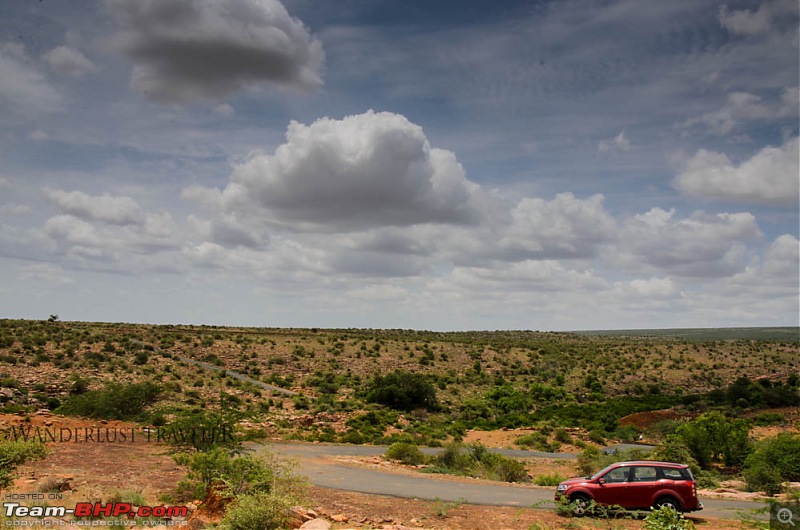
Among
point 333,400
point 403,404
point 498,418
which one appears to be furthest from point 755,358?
point 333,400

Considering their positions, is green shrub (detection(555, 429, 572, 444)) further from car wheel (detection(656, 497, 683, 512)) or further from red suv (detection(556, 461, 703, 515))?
car wheel (detection(656, 497, 683, 512))

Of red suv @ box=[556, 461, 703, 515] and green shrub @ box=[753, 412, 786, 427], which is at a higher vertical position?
red suv @ box=[556, 461, 703, 515]

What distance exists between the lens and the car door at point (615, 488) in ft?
51.8

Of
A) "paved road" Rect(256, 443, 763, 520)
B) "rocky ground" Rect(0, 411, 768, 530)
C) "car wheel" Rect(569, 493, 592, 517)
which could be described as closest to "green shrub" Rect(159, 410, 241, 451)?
"rocky ground" Rect(0, 411, 768, 530)

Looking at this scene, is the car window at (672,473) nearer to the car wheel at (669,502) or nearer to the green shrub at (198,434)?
the car wheel at (669,502)

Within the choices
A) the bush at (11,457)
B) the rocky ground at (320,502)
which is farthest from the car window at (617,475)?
the bush at (11,457)

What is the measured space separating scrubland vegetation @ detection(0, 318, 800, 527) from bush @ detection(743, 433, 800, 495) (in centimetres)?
7

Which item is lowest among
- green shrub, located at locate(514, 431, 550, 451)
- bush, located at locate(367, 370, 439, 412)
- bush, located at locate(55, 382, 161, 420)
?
green shrub, located at locate(514, 431, 550, 451)

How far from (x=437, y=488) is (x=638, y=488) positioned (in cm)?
772

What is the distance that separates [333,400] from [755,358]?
7822cm

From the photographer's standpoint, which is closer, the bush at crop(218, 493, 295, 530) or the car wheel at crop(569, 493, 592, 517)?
the bush at crop(218, 493, 295, 530)

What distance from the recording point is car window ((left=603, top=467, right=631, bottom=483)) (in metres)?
16.0

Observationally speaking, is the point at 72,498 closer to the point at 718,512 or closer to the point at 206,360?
the point at 718,512

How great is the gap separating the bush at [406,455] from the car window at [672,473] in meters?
14.0
